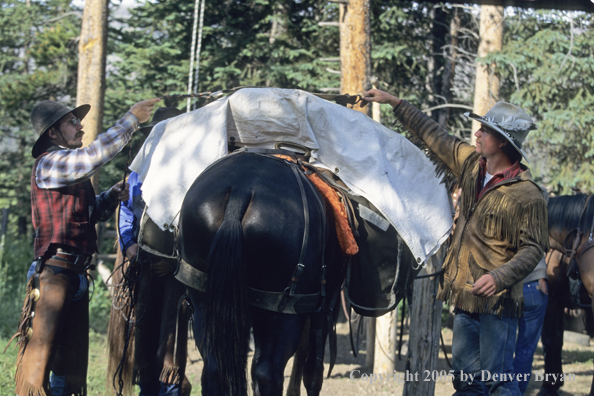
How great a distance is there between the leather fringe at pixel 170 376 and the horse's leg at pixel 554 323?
4009 mm

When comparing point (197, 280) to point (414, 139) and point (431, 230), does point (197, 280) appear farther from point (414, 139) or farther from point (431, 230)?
point (414, 139)

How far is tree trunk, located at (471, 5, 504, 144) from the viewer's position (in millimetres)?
9656

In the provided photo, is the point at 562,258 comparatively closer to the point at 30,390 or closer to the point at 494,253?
the point at 494,253

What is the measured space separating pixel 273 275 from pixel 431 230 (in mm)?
1279

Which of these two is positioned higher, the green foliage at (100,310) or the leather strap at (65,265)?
the leather strap at (65,265)

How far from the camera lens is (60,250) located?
11.4 ft

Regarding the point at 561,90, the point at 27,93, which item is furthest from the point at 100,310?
the point at 561,90

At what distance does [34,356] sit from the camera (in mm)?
3303

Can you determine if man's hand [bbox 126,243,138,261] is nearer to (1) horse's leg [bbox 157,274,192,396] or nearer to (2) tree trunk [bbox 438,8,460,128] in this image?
(1) horse's leg [bbox 157,274,192,396]

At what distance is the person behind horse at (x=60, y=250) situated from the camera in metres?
3.33

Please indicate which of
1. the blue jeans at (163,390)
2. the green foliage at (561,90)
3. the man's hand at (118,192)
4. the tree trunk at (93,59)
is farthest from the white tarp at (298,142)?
the green foliage at (561,90)

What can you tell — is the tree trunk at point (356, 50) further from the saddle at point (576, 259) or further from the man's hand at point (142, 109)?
the man's hand at point (142, 109)

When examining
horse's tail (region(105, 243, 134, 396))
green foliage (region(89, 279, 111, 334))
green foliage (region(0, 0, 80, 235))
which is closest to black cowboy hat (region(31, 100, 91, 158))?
horse's tail (region(105, 243, 134, 396))

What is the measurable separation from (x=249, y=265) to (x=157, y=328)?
1759 mm
